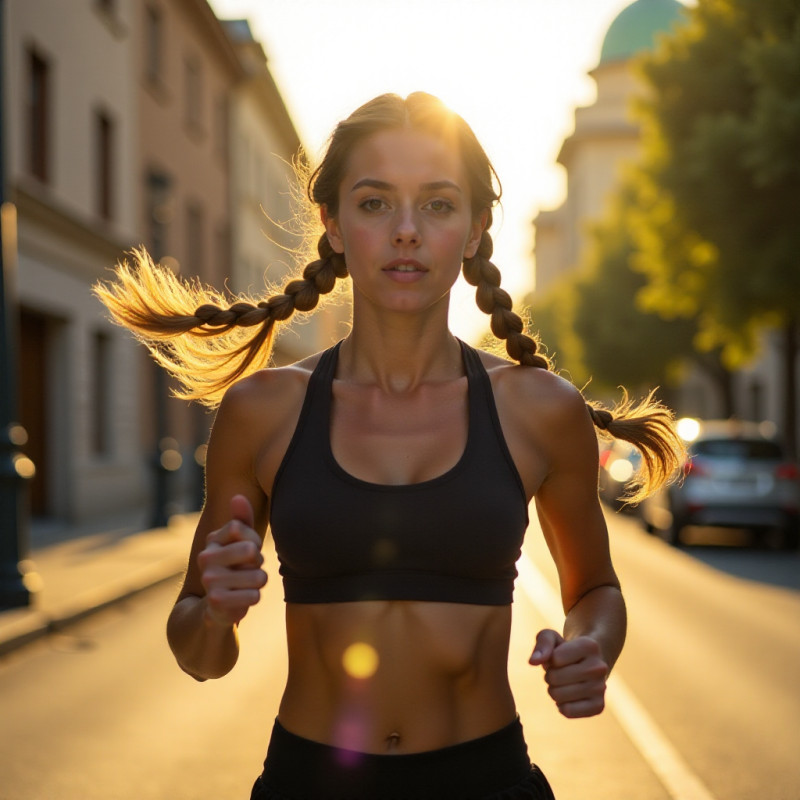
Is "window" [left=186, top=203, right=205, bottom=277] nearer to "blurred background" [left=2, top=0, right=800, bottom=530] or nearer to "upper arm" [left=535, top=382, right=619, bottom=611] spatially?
"blurred background" [left=2, top=0, right=800, bottom=530]

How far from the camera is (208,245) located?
3161 centimetres

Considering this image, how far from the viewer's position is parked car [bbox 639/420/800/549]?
57.2 feet

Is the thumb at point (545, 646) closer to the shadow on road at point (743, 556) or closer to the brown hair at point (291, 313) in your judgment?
the brown hair at point (291, 313)

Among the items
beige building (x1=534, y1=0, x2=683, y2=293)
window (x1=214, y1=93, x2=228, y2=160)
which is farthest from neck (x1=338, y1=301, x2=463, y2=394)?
beige building (x1=534, y1=0, x2=683, y2=293)

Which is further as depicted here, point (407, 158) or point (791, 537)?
point (791, 537)

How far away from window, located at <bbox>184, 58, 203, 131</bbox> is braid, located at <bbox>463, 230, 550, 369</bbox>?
27.4 meters

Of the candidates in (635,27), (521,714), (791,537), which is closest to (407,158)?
(521,714)

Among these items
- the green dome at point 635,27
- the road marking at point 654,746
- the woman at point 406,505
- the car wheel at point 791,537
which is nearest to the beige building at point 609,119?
the green dome at point 635,27

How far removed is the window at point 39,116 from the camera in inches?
733

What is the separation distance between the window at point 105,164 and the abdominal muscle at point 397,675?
2093cm

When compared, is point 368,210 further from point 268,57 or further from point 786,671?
point 268,57

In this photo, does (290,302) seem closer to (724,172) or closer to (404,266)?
(404,266)

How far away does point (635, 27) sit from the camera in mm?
75062

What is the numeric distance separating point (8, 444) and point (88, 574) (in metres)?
2.46
